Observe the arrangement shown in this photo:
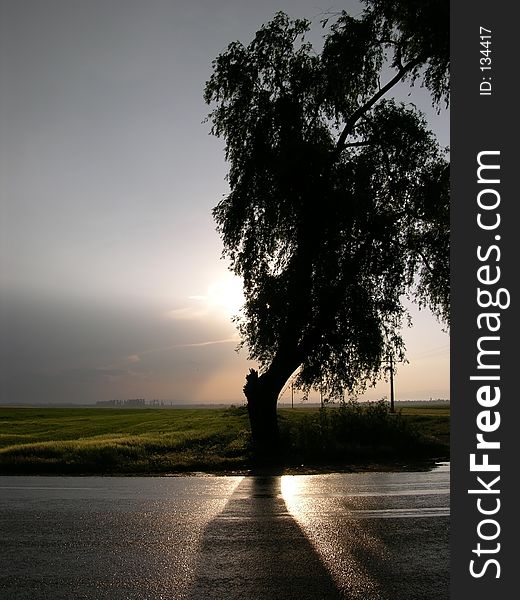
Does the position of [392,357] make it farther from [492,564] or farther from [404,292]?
[492,564]

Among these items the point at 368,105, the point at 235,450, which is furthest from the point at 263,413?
the point at 368,105

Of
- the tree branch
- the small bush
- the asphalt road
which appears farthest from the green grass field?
the tree branch

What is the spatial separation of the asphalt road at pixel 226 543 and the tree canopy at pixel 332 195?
733cm

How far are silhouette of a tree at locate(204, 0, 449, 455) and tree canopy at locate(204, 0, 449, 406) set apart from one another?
0.04 metres

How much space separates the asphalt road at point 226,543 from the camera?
5586 millimetres

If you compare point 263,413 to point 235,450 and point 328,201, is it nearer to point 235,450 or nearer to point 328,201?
point 235,450

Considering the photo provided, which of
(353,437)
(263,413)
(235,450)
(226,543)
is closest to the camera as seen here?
(226,543)

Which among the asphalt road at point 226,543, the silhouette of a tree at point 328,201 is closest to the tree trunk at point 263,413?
the silhouette of a tree at point 328,201

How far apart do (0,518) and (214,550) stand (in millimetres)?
3747

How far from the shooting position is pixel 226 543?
705cm

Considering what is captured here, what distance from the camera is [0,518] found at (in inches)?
343

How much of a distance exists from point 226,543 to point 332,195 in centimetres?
1257

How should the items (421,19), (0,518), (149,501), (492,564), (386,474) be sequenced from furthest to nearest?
(421,19) < (386,474) < (149,501) < (0,518) < (492,564)

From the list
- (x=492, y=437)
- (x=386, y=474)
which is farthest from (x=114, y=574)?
(x=386, y=474)
